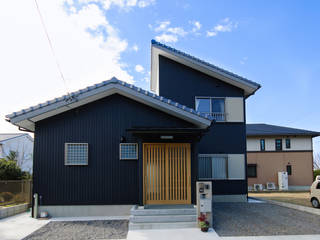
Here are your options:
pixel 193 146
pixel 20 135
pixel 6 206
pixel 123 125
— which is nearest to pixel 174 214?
pixel 193 146

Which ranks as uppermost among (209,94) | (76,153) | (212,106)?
(209,94)

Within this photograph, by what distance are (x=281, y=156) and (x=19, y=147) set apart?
92.3 feet

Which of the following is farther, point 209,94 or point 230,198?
point 209,94

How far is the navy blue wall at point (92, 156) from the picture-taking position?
865cm

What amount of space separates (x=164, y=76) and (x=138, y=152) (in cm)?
471

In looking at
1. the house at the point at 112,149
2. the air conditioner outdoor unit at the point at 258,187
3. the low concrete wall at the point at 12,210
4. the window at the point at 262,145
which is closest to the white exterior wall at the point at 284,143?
the window at the point at 262,145

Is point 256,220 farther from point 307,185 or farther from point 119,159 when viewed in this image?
point 307,185

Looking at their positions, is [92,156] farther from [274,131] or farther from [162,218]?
[274,131]

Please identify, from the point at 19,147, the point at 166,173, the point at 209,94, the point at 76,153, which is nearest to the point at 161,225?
the point at 166,173

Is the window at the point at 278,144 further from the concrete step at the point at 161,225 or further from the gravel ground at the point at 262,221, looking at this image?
the concrete step at the point at 161,225

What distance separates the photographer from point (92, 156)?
28.9 ft

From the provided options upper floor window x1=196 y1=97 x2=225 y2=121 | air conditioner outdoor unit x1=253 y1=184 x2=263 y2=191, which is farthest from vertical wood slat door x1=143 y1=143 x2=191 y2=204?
air conditioner outdoor unit x1=253 y1=184 x2=263 y2=191

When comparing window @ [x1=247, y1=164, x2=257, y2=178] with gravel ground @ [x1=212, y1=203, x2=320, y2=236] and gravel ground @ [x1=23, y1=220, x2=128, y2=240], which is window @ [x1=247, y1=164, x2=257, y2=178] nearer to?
gravel ground @ [x1=212, y1=203, x2=320, y2=236]

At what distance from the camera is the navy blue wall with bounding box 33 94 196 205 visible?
865cm
